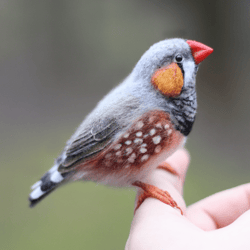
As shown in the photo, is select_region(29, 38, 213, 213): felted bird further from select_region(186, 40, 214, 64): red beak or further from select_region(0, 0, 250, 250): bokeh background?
select_region(0, 0, 250, 250): bokeh background

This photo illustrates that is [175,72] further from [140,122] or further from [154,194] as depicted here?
[154,194]

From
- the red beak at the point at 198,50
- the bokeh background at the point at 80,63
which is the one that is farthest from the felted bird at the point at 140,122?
the bokeh background at the point at 80,63

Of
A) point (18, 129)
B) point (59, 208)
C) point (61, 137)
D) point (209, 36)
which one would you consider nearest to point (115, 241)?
point (59, 208)

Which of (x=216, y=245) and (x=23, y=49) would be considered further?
(x=23, y=49)

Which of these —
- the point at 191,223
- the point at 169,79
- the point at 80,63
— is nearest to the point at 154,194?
the point at 191,223

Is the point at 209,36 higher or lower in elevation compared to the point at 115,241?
higher

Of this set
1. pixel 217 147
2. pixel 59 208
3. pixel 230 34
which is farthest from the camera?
pixel 217 147

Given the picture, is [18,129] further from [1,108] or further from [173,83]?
[173,83]
